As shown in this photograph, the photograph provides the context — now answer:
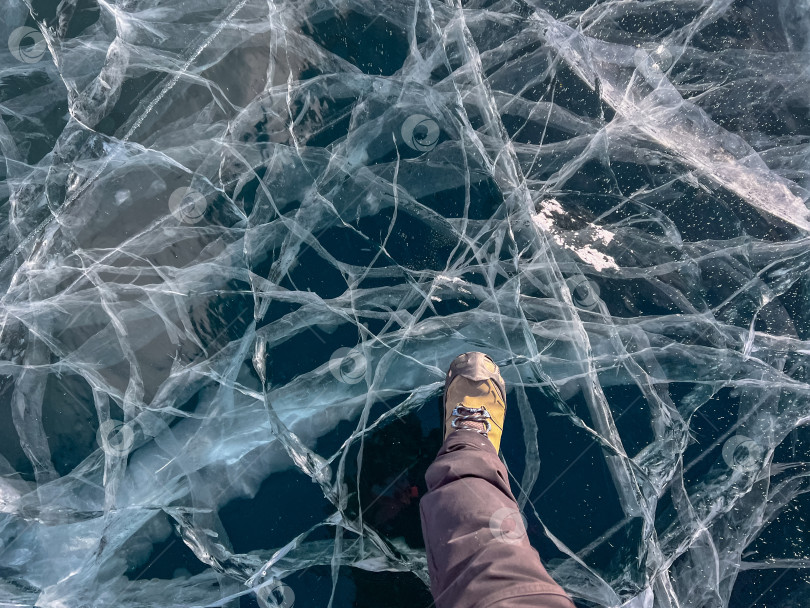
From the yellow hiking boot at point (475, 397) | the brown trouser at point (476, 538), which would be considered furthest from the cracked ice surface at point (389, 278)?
the brown trouser at point (476, 538)

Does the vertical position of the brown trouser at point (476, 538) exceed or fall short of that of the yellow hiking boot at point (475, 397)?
it falls short

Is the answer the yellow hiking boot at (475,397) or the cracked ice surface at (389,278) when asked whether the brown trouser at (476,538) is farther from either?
the cracked ice surface at (389,278)

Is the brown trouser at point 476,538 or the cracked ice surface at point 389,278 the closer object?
the brown trouser at point 476,538

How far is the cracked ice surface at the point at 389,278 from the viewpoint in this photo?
70.2 inches

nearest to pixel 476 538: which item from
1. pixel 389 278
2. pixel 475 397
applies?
pixel 475 397

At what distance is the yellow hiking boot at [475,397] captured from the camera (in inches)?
67.1

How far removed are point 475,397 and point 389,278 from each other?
0.56 meters

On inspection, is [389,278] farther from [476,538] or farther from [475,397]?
[476,538]

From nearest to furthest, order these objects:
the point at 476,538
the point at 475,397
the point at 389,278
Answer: the point at 476,538 → the point at 475,397 → the point at 389,278

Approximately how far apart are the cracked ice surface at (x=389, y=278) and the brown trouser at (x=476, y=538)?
271mm

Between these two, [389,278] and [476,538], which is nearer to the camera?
[476,538]

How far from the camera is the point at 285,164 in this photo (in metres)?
1.92

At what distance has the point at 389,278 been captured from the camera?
1.89 m

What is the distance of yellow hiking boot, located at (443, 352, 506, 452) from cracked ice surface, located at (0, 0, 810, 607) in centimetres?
9
